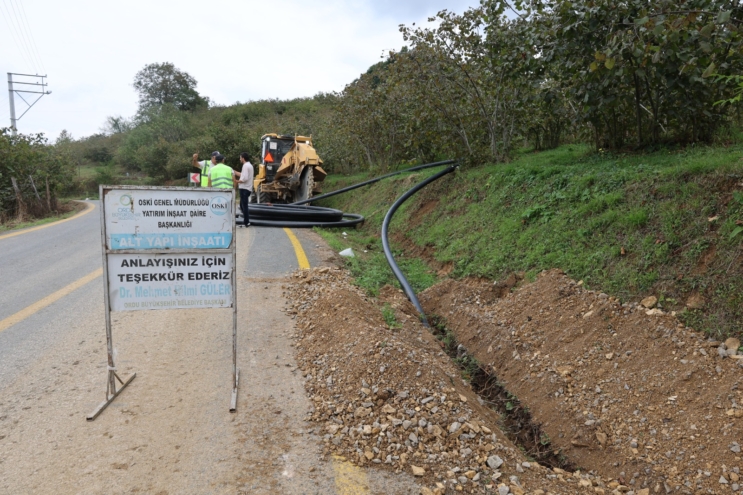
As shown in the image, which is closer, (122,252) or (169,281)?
(122,252)

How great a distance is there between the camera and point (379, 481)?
2.63 metres

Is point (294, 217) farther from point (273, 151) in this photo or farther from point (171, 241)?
point (171, 241)

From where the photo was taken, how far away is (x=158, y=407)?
10.8ft

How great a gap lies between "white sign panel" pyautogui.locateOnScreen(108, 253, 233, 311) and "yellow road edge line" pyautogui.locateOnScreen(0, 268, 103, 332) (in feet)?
6.69

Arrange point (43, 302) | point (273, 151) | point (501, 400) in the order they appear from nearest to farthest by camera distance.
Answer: point (501, 400), point (43, 302), point (273, 151)

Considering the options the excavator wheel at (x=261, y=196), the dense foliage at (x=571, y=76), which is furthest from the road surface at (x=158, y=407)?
the excavator wheel at (x=261, y=196)

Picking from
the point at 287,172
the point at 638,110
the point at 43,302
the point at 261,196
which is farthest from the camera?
the point at 287,172

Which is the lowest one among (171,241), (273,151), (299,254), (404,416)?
(404,416)

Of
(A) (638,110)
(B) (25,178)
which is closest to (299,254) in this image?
(A) (638,110)

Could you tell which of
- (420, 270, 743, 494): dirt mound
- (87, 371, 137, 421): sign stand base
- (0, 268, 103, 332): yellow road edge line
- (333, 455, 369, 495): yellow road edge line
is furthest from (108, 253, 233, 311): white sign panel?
(420, 270, 743, 494): dirt mound

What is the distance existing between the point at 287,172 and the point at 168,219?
48.2ft

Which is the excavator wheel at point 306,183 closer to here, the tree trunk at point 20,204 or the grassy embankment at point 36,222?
the grassy embankment at point 36,222

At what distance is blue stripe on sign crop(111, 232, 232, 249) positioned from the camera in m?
3.41

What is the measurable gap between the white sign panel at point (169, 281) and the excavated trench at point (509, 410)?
94.3 inches
